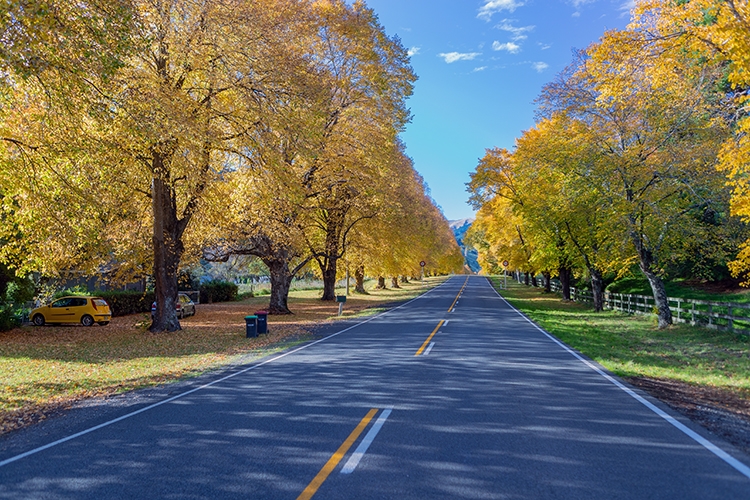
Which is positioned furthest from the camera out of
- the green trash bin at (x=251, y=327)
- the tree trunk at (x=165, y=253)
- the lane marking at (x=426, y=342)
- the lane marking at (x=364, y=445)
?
the tree trunk at (x=165, y=253)

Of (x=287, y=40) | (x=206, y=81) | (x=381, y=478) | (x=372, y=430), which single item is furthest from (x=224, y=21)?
(x=381, y=478)

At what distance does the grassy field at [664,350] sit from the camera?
10.4 meters

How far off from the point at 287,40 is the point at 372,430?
52.9ft

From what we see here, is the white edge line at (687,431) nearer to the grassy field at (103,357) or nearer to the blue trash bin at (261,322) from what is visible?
the grassy field at (103,357)

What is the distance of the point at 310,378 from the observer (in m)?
9.48

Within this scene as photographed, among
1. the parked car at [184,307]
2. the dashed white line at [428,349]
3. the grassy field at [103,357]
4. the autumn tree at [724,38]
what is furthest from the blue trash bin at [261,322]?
the autumn tree at [724,38]

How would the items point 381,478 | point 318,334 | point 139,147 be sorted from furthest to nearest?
point 318,334 < point 139,147 < point 381,478

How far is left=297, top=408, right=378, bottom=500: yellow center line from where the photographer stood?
4414 millimetres

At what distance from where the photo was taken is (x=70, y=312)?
2280cm

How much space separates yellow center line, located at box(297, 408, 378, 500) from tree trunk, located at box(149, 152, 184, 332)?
13.9 m

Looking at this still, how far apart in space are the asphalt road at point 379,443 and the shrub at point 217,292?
32.8 metres

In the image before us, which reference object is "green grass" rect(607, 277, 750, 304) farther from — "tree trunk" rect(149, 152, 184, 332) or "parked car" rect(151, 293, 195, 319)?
"parked car" rect(151, 293, 195, 319)

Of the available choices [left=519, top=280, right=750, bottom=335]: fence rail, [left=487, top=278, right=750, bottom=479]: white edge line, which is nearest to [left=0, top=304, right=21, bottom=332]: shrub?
[left=487, top=278, right=750, bottom=479]: white edge line

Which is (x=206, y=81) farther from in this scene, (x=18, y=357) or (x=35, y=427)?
(x=35, y=427)
